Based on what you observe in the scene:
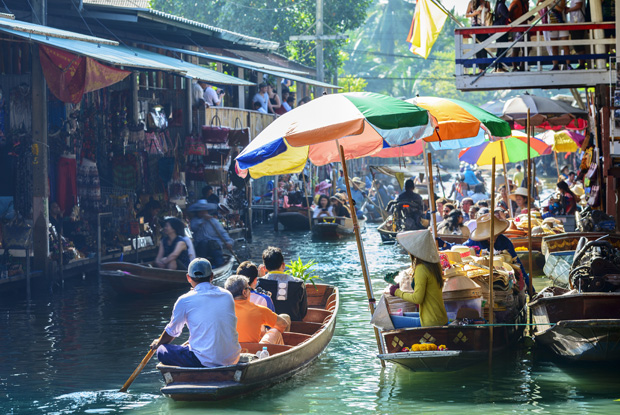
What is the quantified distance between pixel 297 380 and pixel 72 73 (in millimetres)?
7014

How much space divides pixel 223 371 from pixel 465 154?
13.9 metres

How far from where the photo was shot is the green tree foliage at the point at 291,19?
121 feet

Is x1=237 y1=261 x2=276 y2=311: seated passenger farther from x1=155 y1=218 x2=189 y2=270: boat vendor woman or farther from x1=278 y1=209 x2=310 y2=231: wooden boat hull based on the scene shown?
x1=278 y1=209 x2=310 y2=231: wooden boat hull

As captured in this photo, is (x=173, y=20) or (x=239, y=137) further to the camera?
(x=239, y=137)

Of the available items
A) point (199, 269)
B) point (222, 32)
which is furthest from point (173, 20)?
point (199, 269)

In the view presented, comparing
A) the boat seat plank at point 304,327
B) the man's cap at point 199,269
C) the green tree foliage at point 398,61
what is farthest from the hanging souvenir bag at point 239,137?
the green tree foliage at point 398,61

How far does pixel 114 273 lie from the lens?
1380cm

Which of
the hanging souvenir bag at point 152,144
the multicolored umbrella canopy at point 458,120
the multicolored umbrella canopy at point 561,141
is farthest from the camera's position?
the multicolored umbrella canopy at point 561,141

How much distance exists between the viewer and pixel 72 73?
13.8 m

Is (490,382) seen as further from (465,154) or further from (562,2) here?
(465,154)

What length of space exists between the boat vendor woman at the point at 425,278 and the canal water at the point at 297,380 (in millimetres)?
758

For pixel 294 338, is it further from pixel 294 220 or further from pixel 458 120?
pixel 294 220

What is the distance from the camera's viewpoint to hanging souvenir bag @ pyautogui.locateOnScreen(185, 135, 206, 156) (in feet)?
65.4

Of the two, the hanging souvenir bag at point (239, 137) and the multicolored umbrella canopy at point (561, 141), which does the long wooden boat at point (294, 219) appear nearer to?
the hanging souvenir bag at point (239, 137)
